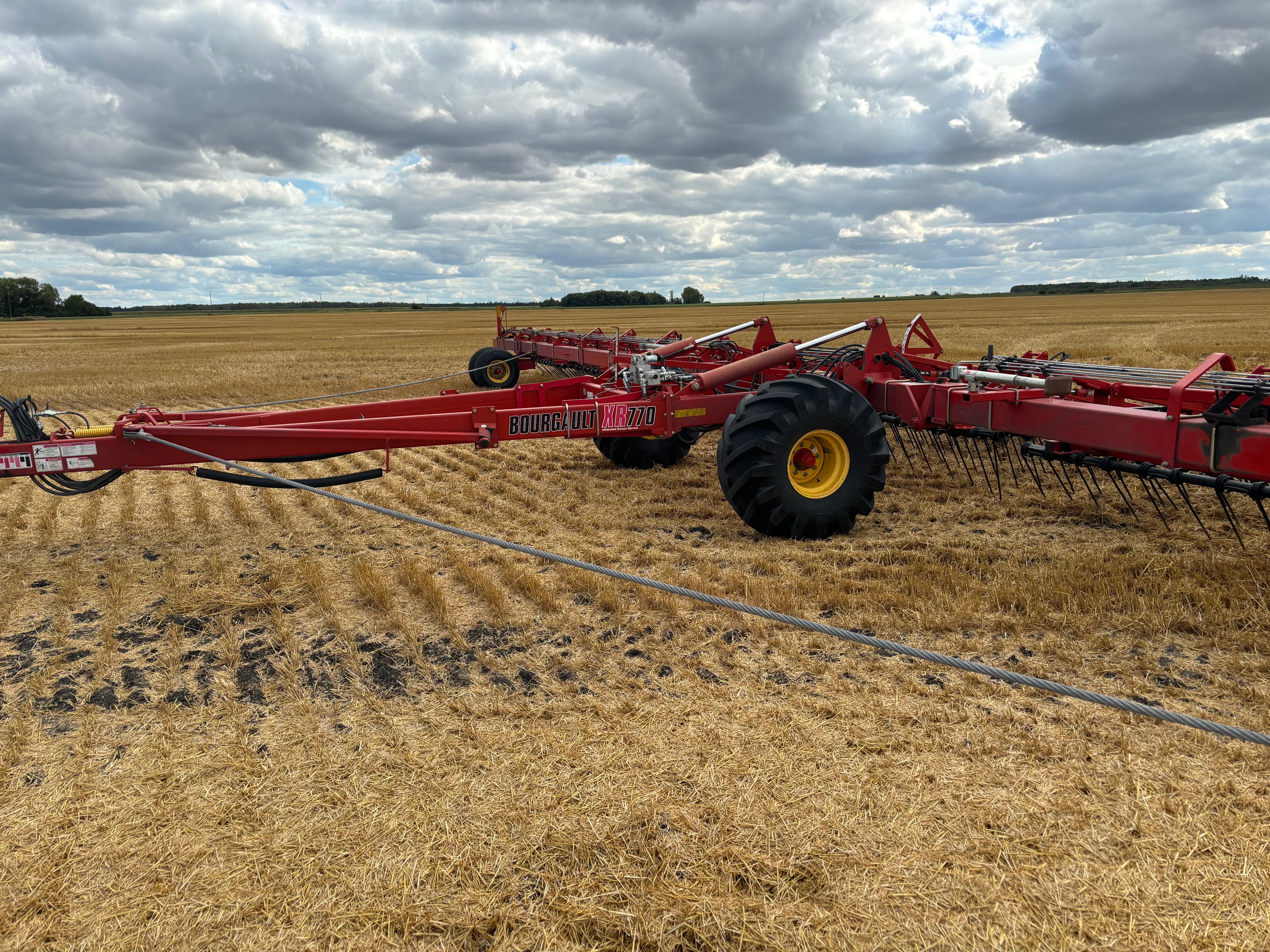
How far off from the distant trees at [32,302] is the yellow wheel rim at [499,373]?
300 ft

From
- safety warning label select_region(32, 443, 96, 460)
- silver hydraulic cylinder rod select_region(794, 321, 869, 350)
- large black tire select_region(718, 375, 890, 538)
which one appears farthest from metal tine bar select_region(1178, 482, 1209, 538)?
safety warning label select_region(32, 443, 96, 460)

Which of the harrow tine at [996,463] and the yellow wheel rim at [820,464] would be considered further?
the harrow tine at [996,463]

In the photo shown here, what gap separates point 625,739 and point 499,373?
44.3 ft

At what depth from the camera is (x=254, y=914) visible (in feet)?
7.34

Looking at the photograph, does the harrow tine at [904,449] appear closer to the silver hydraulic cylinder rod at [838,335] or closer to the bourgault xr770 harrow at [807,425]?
the bourgault xr770 harrow at [807,425]

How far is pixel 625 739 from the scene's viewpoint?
3.05 metres

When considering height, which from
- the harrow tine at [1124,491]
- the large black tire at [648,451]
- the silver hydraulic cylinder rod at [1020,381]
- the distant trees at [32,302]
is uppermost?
the distant trees at [32,302]

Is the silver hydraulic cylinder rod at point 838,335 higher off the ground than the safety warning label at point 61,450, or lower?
higher

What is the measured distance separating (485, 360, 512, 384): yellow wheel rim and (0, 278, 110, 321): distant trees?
91.5 meters

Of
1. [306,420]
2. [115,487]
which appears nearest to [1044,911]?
[306,420]

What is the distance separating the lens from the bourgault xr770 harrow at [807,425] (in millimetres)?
4559

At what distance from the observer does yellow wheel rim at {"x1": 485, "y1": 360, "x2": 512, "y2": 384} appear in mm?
15586

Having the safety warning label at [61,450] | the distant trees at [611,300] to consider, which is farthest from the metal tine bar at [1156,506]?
the distant trees at [611,300]

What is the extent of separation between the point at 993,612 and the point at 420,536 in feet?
12.5
